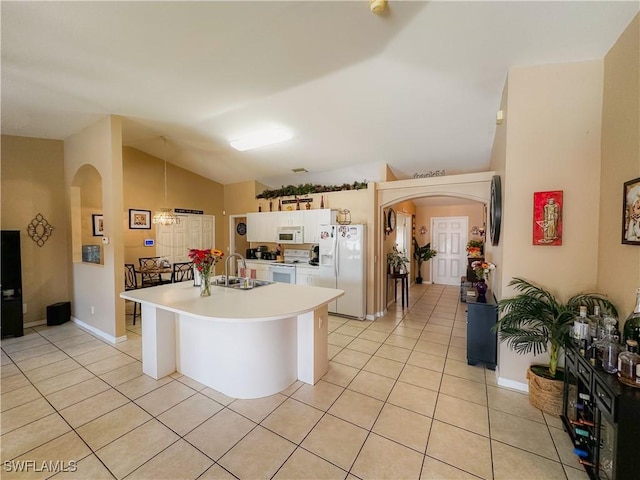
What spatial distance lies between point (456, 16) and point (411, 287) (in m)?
6.53

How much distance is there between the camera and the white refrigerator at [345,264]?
4574mm

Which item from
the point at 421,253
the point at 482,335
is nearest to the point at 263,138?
the point at 482,335

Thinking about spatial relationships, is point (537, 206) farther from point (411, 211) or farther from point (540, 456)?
point (411, 211)

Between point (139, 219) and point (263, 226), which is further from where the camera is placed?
point (263, 226)

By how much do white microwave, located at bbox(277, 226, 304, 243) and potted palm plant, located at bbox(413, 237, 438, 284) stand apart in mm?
4188

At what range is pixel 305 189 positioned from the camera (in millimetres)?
5496

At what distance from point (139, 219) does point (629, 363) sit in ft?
23.0

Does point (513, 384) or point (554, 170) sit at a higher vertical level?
point (554, 170)

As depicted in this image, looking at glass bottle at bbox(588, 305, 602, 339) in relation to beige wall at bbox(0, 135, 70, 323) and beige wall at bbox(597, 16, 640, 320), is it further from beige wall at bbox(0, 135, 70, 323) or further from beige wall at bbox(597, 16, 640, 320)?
beige wall at bbox(0, 135, 70, 323)

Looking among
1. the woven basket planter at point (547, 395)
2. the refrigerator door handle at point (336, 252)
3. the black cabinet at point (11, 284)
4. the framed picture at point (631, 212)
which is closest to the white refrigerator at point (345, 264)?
the refrigerator door handle at point (336, 252)

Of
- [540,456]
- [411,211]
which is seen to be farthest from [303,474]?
[411,211]

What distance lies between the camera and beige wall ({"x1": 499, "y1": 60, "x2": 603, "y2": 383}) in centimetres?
229

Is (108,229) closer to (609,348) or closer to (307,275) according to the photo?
(307,275)

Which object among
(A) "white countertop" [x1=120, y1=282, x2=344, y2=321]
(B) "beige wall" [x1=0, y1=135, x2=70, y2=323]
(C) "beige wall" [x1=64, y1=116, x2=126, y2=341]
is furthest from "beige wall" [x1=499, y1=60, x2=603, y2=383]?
(B) "beige wall" [x1=0, y1=135, x2=70, y2=323]
